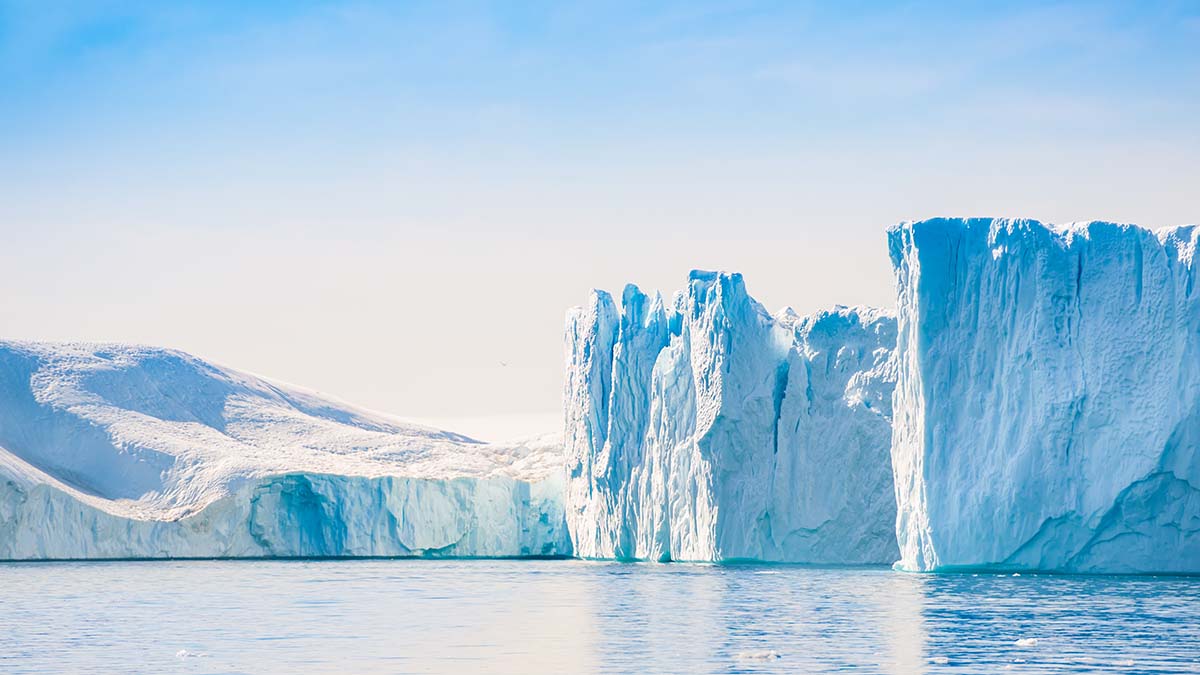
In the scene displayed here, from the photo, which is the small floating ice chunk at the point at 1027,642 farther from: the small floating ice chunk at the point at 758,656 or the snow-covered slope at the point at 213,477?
the snow-covered slope at the point at 213,477

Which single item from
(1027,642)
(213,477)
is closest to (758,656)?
(1027,642)

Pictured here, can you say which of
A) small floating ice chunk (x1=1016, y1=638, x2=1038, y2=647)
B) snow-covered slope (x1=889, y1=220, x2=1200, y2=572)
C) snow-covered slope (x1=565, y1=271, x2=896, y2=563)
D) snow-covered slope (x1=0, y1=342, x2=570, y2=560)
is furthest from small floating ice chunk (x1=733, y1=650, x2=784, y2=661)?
snow-covered slope (x1=0, y1=342, x2=570, y2=560)

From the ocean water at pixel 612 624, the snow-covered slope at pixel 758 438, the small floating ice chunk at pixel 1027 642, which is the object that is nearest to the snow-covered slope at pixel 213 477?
the snow-covered slope at pixel 758 438

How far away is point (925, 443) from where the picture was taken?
3034cm

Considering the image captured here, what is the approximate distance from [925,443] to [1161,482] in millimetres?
4146

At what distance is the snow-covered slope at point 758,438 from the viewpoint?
123ft

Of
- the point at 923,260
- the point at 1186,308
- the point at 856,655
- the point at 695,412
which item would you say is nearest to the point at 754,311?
the point at 695,412

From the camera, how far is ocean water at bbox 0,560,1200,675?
55.7 ft

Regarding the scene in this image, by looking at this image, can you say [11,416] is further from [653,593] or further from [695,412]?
[653,593]

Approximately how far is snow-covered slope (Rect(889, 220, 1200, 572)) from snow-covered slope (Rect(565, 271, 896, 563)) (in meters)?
6.33

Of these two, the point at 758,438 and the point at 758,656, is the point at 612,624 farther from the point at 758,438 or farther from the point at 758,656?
the point at 758,438

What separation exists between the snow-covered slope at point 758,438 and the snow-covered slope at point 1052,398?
6.33 metres

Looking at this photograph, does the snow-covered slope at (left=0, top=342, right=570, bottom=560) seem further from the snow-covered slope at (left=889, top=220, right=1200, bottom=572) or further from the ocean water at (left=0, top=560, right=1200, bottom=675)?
the snow-covered slope at (left=889, top=220, right=1200, bottom=572)

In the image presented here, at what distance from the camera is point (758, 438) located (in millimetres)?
38562
